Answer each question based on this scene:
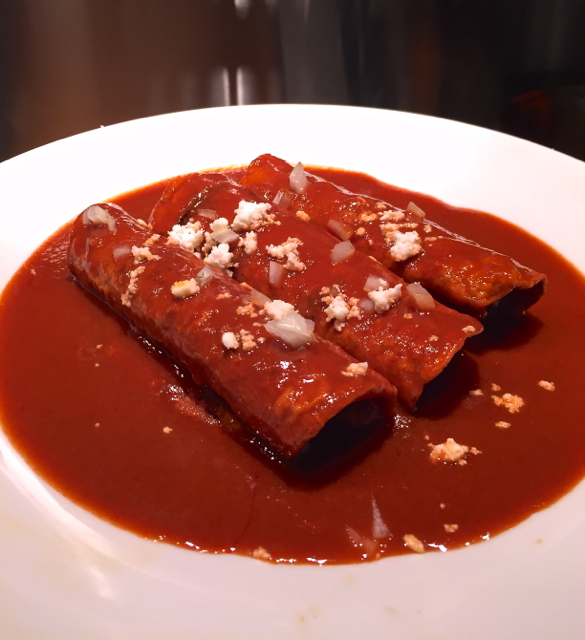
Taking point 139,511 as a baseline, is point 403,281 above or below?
above

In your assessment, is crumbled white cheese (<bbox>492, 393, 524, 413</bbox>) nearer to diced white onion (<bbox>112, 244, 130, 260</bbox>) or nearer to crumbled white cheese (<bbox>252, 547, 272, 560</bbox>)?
crumbled white cheese (<bbox>252, 547, 272, 560</bbox>)

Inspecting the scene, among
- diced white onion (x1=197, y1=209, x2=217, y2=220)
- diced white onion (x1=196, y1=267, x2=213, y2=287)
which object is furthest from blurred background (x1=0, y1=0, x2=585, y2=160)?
diced white onion (x1=196, y1=267, x2=213, y2=287)

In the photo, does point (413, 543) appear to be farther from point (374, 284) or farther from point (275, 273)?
point (275, 273)

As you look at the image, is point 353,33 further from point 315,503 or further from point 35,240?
point 315,503

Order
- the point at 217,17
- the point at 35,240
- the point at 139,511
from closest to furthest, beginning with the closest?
the point at 139,511 < the point at 35,240 < the point at 217,17

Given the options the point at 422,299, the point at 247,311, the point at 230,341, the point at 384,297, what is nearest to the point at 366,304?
the point at 384,297

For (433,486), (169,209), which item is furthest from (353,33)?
(433,486)

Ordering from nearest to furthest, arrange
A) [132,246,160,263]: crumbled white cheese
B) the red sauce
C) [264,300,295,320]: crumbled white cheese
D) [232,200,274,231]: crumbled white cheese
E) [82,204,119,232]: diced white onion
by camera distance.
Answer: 1. the red sauce
2. [264,300,295,320]: crumbled white cheese
3. [132,246,160,263]: crumbled white cheese
4. [232,200,274,231]: crumbled white cheese
5. [82,204,119,232]: diced white onion
